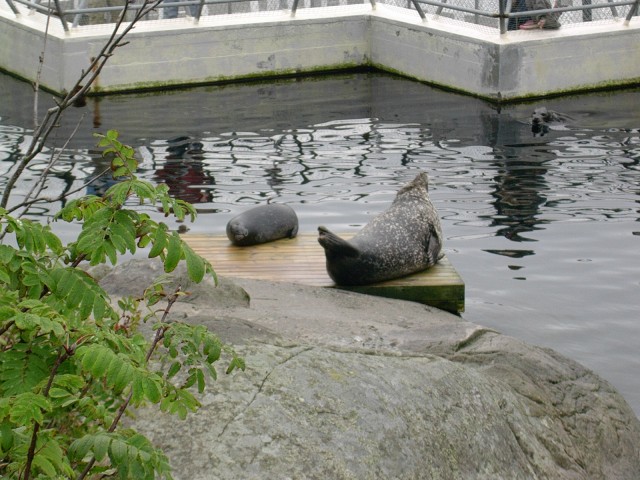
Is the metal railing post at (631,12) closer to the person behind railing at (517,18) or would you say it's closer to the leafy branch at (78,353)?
the person behind railing at (517,18)

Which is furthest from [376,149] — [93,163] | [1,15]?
[1,15]

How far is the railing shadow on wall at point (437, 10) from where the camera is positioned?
16.8 m

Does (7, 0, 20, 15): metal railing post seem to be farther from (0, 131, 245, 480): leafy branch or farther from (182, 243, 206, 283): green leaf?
(182, 243, 206, 283): green leaf

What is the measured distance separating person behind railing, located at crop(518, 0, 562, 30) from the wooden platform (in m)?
8.73

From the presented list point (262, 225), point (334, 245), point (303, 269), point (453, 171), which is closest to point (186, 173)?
point (453, 171)

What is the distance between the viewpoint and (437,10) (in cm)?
1845

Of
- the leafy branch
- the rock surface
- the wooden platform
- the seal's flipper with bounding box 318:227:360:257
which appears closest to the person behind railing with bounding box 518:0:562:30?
the wooden platform

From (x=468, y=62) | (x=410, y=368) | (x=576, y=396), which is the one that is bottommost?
(x=576, y=396)

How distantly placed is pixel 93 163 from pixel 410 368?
9.54 metres

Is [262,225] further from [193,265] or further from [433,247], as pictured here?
[193,265]

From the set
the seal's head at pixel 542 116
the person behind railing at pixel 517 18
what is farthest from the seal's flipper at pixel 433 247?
the person behind railing at pixel 517 18

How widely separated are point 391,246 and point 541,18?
974cm

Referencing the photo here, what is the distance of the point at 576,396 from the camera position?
585 cm

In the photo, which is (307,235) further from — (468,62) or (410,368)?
(468,62)
